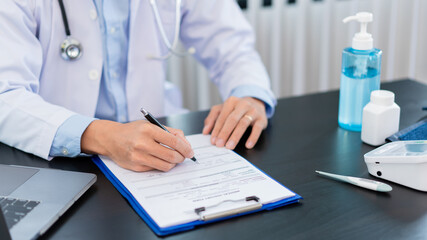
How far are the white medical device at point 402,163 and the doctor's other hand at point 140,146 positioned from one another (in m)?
0.36

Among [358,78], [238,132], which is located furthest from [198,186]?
[358,78]

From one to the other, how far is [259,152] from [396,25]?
1997 mm

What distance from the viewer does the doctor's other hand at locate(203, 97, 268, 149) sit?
1093 millimetres

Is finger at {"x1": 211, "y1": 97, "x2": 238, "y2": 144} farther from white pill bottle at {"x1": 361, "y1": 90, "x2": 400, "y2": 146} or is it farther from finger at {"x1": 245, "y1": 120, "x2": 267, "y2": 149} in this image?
white pill bottle at {"x1": 361, "y1": 90, "x2": 400, "y2": 146}

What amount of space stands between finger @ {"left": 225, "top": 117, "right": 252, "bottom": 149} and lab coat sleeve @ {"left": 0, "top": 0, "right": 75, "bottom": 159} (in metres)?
0.35

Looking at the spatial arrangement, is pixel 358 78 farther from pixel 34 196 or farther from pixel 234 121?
pixel 34 196

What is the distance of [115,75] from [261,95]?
0.43 meters

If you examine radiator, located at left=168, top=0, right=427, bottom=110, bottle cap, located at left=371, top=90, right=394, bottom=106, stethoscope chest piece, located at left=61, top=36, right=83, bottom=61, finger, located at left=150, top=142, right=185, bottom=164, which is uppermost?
stethoscope chest piece, located at left=61, top=36, right=83, bottom=61

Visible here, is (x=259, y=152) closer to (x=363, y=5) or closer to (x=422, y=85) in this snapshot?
(x=422, y=85)

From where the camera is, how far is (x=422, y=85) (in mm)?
1446

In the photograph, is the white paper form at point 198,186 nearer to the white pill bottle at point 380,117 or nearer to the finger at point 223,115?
the finger at point 223,115

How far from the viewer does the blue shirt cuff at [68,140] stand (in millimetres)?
1009

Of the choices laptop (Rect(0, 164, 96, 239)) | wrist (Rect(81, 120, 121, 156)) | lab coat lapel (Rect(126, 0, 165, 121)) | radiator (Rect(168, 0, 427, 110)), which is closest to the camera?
laptop (Rect(0, 164, 96, 239))

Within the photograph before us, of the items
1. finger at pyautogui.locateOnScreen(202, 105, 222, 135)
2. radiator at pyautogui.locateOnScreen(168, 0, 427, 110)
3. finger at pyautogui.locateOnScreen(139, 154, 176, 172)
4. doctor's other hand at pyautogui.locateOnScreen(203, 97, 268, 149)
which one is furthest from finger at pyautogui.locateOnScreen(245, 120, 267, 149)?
radiator at pyautogui.locateOnScreen(168, 0, 427, 110)
